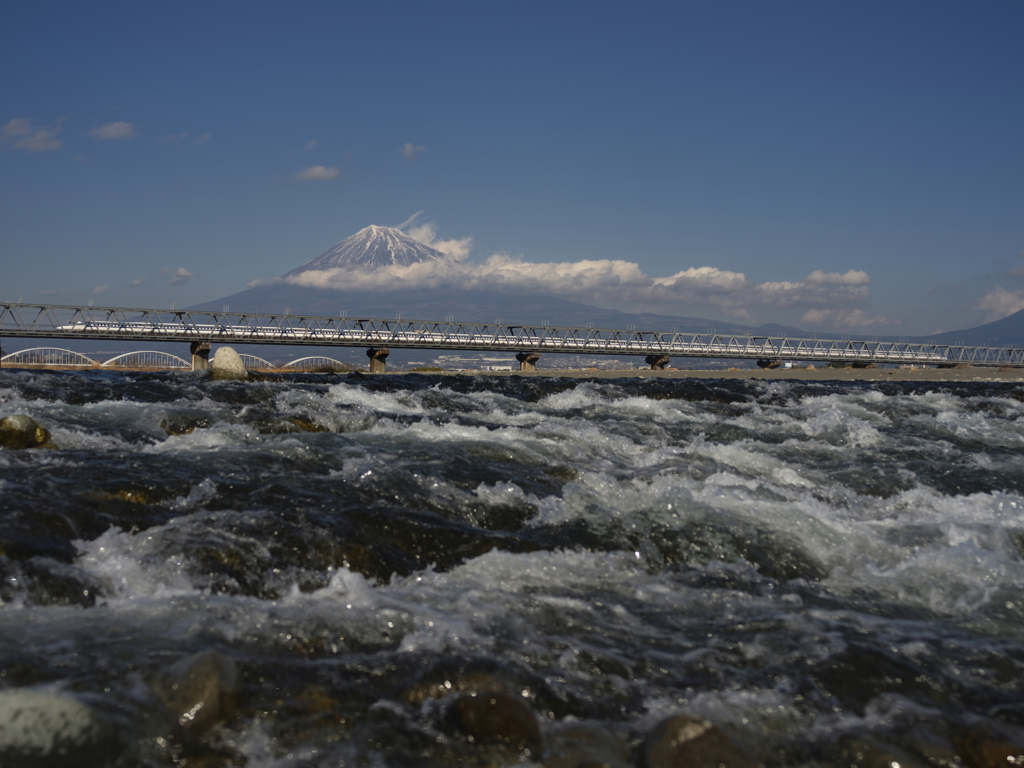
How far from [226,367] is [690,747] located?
80.7 feet

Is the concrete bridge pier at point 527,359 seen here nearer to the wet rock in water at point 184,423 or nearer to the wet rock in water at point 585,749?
the wet rock in water at point 184,423

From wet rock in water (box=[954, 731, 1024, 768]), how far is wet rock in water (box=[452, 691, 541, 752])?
251 centimetres

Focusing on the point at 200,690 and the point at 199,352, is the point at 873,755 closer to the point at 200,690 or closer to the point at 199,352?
the point at 200,690

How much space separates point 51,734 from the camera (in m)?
3.61

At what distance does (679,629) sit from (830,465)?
819 centimetres

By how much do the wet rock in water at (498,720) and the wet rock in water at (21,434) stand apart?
9.11m

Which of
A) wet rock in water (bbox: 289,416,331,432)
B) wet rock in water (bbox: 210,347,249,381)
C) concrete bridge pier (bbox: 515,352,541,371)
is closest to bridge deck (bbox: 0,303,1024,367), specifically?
concrete bridge pier (bbox: 515,352,541,371)

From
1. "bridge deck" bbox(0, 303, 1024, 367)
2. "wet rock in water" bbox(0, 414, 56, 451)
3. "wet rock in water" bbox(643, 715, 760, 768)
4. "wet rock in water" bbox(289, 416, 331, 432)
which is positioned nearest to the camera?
"wet rock in water" bbox(643, 715, 760, 768)

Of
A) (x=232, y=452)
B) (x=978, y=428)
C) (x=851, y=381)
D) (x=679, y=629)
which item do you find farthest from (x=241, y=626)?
(x=851, y=381)

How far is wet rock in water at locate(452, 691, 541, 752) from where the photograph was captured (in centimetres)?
397

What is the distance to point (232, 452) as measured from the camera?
10.5m

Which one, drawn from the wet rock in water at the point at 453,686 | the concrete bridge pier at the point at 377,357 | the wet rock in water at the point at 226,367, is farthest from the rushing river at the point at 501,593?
the concrete bridge pier at the point at 377,357

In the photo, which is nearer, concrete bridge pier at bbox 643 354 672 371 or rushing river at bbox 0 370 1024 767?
rushing river at bbox 0 370 1024 767

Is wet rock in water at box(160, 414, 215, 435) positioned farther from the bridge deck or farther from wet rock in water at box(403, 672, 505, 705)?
the bridge deck
